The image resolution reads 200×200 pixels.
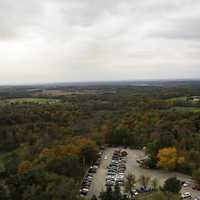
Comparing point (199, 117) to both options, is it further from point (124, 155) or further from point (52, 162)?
point (52, 162)

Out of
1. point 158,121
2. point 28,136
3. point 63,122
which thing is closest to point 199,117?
point 158,121

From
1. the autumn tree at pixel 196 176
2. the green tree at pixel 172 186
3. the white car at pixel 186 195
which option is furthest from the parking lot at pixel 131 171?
the green tree at pixel 172 186

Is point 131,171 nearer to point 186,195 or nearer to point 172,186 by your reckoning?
point 186,195

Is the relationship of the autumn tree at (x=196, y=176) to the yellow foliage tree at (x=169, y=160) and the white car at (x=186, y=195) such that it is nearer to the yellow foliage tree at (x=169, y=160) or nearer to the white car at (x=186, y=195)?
the white car at (x=186, y=195)

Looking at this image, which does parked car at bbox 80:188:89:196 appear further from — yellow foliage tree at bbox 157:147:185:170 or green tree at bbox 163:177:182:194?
yellow foliage tree at bbox 157:147:185:170

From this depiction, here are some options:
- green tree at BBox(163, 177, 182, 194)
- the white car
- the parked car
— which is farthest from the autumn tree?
the parked car

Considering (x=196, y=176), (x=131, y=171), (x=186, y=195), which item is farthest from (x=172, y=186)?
(x=131, y=171)
